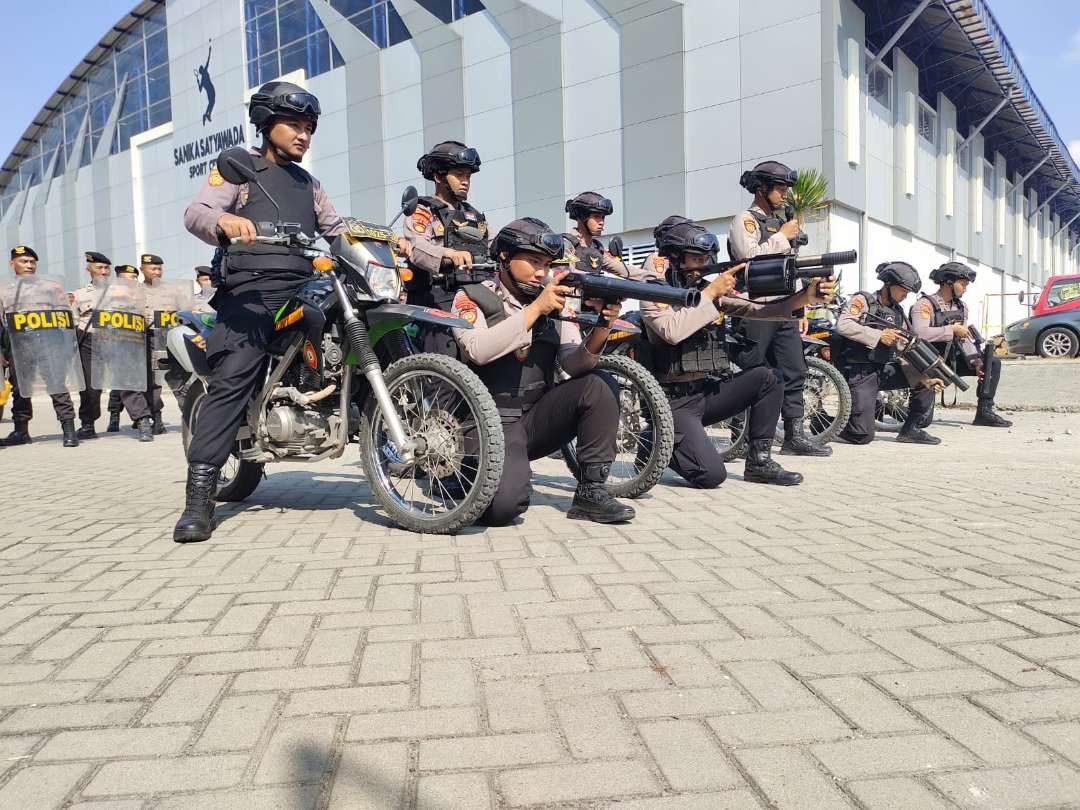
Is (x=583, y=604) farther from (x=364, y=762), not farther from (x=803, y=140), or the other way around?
(x=803, y=140)

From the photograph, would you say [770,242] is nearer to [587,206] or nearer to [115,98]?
[587,206]

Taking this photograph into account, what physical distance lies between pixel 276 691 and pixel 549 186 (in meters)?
20.2

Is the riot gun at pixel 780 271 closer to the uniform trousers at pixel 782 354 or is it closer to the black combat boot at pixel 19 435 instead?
Answer: the uniform trousers at pixel 782 354

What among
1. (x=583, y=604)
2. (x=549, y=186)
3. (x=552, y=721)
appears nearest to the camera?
(x=552, y=721)

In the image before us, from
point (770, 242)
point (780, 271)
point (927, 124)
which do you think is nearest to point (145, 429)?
point (770, 242)

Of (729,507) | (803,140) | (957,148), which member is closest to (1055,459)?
(729,507)

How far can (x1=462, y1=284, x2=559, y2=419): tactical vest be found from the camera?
3812 millimetres

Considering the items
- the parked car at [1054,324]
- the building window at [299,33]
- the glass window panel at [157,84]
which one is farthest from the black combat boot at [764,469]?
the glass window panel at [157,84]

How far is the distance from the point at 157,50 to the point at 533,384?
38079 mm

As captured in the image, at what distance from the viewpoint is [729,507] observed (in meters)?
4.18

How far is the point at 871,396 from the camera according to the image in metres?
7.26

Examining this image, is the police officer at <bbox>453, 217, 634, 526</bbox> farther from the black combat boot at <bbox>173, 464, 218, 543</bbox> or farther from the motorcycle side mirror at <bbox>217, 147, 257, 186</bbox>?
the black combat boot at <bbox>173, 464, 218, 543</bbox>

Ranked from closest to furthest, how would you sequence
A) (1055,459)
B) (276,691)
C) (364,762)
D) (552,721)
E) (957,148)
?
(364,762) → (552,721) → (276,691) → (1055,459) → (957,148)

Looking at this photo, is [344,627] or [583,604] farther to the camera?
[583,604]
